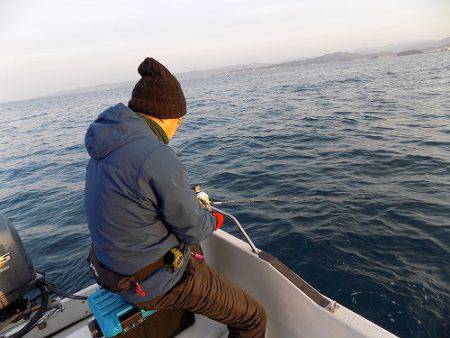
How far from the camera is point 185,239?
7.72 feet

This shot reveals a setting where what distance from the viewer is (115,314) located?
2.76 meters

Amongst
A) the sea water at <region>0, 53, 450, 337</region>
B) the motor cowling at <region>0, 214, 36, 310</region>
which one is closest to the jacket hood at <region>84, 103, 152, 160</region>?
the motor cowling at <region>0, 214, 36, 310</region>

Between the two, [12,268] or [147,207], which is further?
[12,268]

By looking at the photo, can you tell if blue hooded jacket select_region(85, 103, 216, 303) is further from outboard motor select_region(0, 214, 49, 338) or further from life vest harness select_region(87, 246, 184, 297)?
outboard motor select_region(0, 214, 49, 338)

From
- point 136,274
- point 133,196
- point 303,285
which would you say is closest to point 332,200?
point 303,285

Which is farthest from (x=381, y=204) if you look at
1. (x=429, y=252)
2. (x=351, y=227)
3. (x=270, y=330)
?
(x=270, y=330)

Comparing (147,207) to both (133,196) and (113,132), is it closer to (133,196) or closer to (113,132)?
(133,196)

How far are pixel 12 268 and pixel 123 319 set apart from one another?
174cm

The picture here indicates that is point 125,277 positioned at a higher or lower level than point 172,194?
lower

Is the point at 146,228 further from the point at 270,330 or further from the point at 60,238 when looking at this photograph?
the point at 60,238

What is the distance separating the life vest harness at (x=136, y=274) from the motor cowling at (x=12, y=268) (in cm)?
180

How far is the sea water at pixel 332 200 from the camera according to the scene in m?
4.74

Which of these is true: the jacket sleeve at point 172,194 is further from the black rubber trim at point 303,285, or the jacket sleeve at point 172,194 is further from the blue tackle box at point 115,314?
the black rubber trim at point 303,285

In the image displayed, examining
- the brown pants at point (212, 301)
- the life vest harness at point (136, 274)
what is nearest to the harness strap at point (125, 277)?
the life vest harness at point (136, 274)
